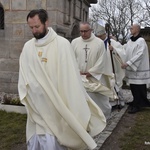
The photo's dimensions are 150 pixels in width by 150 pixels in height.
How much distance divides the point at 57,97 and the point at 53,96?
0.04 m

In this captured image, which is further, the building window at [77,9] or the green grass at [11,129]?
the building window at [77,9]

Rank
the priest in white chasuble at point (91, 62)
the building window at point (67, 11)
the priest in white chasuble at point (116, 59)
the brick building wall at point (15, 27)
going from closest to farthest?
the priest in white chasuble at point (91, 62)
the priest in white chasuble at point (116, 59)
the brick building wall at point (15, 27)
the building window at point (67, 11)

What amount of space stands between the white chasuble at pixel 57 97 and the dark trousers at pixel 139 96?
159 inches

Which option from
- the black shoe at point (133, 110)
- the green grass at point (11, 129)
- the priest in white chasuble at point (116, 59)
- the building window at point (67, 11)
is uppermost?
the building window at point (67, 11)

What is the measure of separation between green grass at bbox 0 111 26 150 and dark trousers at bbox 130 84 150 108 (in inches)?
98.0

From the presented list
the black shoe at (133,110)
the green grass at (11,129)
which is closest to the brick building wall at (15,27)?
the green grass at (11,129)

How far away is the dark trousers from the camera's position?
6.63 m

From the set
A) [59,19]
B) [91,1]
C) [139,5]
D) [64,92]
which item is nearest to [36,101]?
[64,92]

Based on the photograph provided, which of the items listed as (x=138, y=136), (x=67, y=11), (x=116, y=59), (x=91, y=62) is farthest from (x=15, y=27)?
(x=138, y=136)

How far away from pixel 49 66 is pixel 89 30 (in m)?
2.38

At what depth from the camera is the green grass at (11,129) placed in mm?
4330

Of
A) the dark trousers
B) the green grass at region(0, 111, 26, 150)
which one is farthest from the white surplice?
the dark trousers

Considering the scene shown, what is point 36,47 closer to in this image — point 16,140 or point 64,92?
point 64,92

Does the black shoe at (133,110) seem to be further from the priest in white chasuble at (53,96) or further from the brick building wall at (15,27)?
the priest in white chasuble at (53,96)
